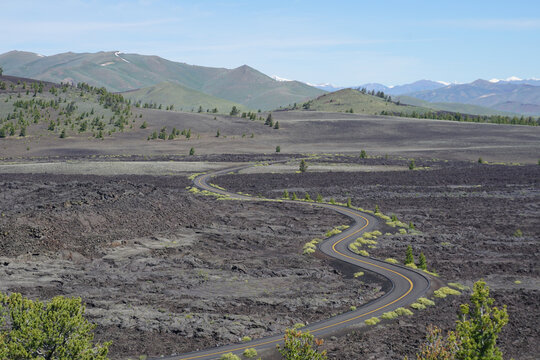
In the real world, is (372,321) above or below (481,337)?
below

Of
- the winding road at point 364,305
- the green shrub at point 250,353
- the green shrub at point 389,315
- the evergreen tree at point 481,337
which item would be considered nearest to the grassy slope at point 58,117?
the winding road at point 364,305

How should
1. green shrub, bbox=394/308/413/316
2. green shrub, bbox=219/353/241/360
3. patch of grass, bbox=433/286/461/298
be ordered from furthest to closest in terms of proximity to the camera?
patch of grass, bbox=433/286/461/298, green shrub, bbox=394/308/413/316, green shrub, bbox=219/353/241/360

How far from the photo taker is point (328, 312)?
38.2 meters

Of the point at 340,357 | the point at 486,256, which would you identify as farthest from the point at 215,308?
the point at 486,256

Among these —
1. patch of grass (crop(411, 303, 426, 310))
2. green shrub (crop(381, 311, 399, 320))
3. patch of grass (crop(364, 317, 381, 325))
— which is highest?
patch of grass (crop(411, 303, 426, 310))

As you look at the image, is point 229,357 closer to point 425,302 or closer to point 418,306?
point 418,306

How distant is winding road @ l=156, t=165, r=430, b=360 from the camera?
105 ft

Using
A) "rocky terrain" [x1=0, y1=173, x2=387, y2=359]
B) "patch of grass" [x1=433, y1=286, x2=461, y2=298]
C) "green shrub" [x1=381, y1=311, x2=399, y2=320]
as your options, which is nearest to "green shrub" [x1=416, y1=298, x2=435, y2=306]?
"patch of grass" [x1=433, y1=286, x2=461, y2=298]

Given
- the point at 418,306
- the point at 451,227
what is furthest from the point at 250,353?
the point at 451,227

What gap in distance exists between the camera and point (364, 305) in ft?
129

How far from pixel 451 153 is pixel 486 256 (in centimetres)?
10868

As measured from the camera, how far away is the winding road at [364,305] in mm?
31953

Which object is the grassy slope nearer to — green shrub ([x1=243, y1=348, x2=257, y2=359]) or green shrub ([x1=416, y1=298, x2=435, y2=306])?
green shrub ([x1=416, y1=298, x2=435, y2=306])

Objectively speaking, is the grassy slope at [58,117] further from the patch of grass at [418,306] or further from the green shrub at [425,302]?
the patch of grass at [418,306]
